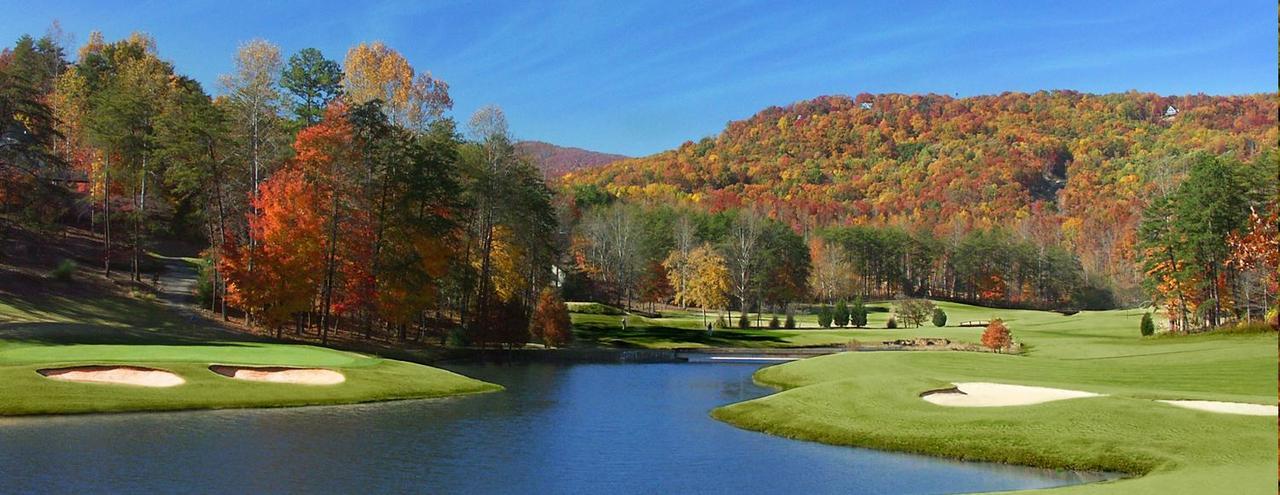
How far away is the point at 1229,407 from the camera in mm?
22375

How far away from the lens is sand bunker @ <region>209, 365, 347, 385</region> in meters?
29.8

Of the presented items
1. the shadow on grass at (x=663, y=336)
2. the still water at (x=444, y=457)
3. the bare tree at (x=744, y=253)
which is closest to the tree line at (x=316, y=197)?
the shadow on grass at (x=663, y=336)

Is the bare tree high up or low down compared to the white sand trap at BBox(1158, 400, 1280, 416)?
up

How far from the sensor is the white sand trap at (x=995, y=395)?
2583 centimetres

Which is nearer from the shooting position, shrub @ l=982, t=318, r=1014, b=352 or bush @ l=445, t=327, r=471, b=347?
bush @ l=445, t=327, r=471, b=347

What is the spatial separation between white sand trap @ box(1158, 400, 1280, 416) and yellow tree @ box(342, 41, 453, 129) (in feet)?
174

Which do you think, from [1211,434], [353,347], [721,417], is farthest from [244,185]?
[1211,434]

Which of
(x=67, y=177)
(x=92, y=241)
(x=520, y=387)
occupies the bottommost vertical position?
(x=520, y=387)

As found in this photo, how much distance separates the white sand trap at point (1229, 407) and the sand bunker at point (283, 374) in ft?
87.5

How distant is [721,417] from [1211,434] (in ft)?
45.3

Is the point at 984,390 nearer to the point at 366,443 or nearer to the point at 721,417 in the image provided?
the point at 721,417

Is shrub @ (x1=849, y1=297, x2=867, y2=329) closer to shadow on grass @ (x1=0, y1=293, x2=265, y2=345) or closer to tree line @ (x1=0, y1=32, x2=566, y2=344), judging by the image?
tree line @ (x1=0, y1=32, x2=566, y2=344)

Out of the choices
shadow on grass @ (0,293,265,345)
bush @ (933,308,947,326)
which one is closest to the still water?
shadow on grass @ (0,293,265,345)

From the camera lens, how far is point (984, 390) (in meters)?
28.4
